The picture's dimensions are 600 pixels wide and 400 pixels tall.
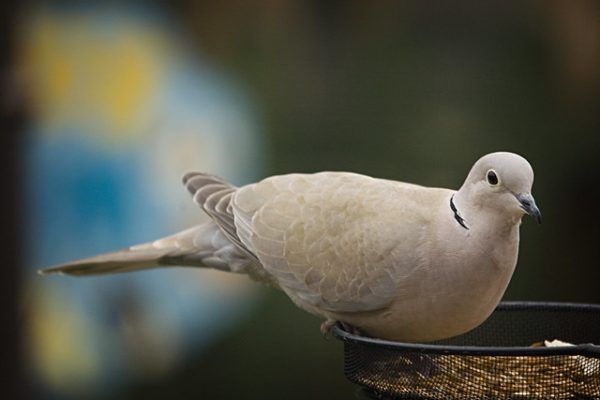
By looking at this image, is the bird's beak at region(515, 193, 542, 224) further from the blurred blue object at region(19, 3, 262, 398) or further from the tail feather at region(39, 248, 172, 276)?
the blurred blue object at region(19, 3, 262, 398)

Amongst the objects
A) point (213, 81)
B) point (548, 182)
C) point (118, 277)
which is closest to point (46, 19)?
point (213, 81)

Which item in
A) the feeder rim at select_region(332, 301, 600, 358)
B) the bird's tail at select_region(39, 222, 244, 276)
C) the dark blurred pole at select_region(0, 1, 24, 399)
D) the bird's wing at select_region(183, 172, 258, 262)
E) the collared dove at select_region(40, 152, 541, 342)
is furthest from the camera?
the bird's tail at select_region(39, 222, 244, 276)

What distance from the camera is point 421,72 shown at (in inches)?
108

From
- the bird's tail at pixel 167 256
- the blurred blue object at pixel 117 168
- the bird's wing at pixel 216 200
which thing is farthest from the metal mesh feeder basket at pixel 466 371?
the blurred blue object at pixel 117 168

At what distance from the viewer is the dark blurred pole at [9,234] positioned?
4.28 ft

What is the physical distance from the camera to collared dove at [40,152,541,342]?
1430 mm

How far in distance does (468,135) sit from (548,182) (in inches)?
11.8

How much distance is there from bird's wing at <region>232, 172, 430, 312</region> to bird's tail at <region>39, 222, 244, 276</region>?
156mm

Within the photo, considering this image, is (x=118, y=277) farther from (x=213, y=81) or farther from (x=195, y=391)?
(x=213, y=81)

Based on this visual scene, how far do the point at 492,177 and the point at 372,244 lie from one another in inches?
11.8

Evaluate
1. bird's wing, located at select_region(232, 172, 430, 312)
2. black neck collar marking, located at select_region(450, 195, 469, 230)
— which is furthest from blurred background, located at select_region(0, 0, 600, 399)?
black neck collar marking, located at select_region(450, 195, 469, 230)

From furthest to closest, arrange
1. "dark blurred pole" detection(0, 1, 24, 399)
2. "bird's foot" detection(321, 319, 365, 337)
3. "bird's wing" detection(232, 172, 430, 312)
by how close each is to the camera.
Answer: "bird's foot" detection(321, 319, 365, 337) < "bird's wing" detection(232, 172, 430, 312) < "dark blurred pole" detection(0, 1, 24, 399)

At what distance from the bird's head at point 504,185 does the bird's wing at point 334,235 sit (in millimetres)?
145

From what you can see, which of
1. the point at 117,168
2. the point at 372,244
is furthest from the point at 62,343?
the point at 372,244
